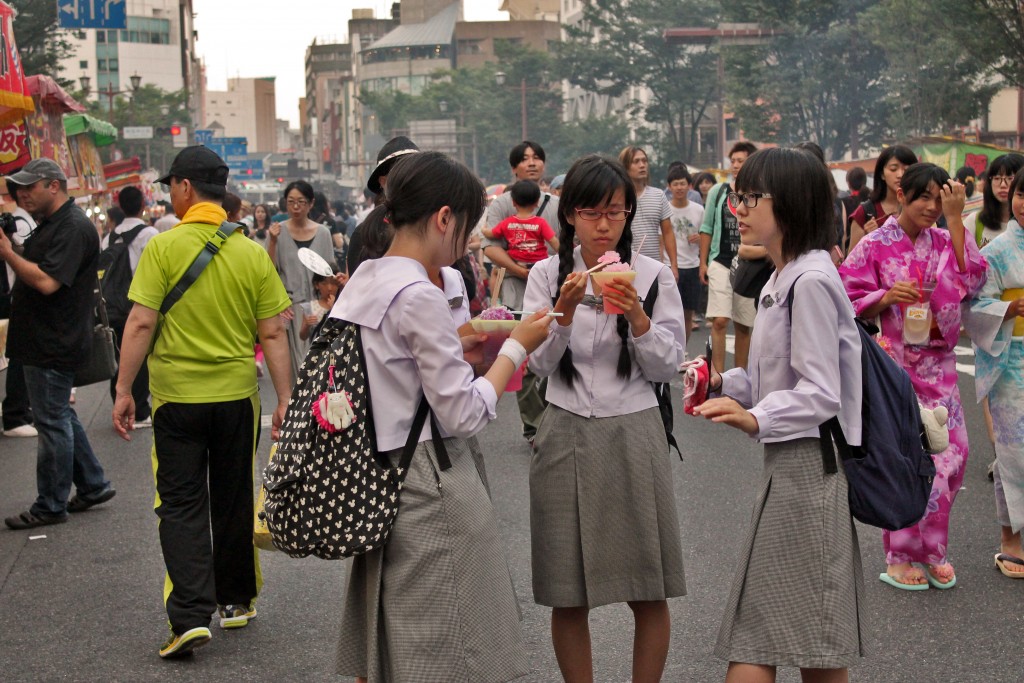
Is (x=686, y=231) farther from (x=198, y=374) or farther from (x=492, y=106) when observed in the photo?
(x=492, y=106)

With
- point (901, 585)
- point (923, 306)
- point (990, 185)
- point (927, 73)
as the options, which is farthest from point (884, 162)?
point (927, 73)

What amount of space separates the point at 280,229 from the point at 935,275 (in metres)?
5.96

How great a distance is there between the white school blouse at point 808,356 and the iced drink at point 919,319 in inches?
85.6

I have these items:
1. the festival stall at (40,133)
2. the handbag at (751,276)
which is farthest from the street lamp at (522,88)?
the handbag at (751,276)

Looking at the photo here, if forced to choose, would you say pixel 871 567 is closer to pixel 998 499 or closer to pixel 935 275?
pixel 998 499

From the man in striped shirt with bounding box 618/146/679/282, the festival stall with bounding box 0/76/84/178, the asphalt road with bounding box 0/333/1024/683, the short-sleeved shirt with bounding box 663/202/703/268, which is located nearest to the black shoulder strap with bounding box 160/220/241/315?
the asphalt road with bounding box 0/333/1024/683

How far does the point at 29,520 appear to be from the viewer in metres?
7.05

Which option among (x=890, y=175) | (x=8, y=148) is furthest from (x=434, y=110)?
(x=890, y=175)

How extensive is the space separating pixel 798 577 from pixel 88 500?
530 centimetres

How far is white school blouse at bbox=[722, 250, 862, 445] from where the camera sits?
318 cm

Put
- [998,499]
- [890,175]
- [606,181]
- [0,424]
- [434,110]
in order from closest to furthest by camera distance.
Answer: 1. [606,181]
2. [998,499]
3. [890,175]
4. [0,424]
5. [434,110]

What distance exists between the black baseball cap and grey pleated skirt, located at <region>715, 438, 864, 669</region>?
2.69m

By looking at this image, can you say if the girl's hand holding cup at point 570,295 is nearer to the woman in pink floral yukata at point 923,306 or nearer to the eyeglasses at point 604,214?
the eyeglasses at point 604,214

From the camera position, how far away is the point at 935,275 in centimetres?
538
